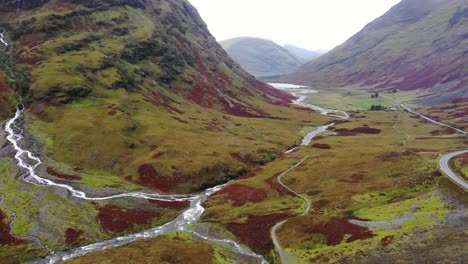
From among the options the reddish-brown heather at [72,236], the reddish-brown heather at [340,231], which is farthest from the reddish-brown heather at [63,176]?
the reddish-brown heather at [340,231]

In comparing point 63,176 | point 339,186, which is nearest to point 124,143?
point 63,176

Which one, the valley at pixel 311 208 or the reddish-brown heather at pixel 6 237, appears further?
the reddish-brown heather at pixel 6 237

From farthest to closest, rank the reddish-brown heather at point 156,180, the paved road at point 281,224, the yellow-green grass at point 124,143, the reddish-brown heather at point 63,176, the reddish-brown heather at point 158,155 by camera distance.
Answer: the reddish-brown heather at point 158,155 < the yellow-green grass at point 124,143 < the reddish-brown heather at point 156,180 < the reddish-brown heather at point 63,176 < the paved road at point 281,224

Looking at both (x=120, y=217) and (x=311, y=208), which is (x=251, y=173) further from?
(x=120, y=217)

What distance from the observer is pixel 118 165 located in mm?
151500

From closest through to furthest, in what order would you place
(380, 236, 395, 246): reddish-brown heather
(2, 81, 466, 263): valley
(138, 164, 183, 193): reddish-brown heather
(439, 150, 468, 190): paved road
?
(380, 236, 395, 246): reddish-brown heather → (2, 81, 466, 263): valley → (439, 150, 468, 190): paved road → (138, 164, 183, 193): reddish-brown heather

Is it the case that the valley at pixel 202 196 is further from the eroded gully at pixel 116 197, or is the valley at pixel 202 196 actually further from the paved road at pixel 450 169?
the paved road at pixel 450 169

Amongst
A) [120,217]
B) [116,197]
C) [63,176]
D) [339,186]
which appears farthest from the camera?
[63,176]

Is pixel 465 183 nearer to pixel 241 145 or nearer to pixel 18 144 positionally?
pixel 241 145

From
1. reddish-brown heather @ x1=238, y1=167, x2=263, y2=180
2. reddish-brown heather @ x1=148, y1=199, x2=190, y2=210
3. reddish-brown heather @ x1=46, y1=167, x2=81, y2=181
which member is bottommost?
reddish-brown heather @ x1=148, y1=199, x2=190, y2=210

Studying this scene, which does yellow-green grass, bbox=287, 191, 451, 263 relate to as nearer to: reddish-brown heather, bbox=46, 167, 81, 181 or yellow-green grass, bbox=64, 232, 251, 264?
yellow-green grass, bbox=64, 232, 251, 264

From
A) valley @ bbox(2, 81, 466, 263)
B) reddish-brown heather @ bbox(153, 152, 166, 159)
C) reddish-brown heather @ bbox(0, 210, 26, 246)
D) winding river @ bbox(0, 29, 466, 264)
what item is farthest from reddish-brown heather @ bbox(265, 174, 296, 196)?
reddish-brown heather @ bbox(0, 210, 26, 246)

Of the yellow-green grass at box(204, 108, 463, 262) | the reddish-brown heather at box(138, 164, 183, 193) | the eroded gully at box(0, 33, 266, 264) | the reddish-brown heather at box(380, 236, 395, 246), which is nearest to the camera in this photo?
the reddish-brown heather at box(380, 236, 395, 246)

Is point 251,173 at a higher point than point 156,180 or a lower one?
higher
